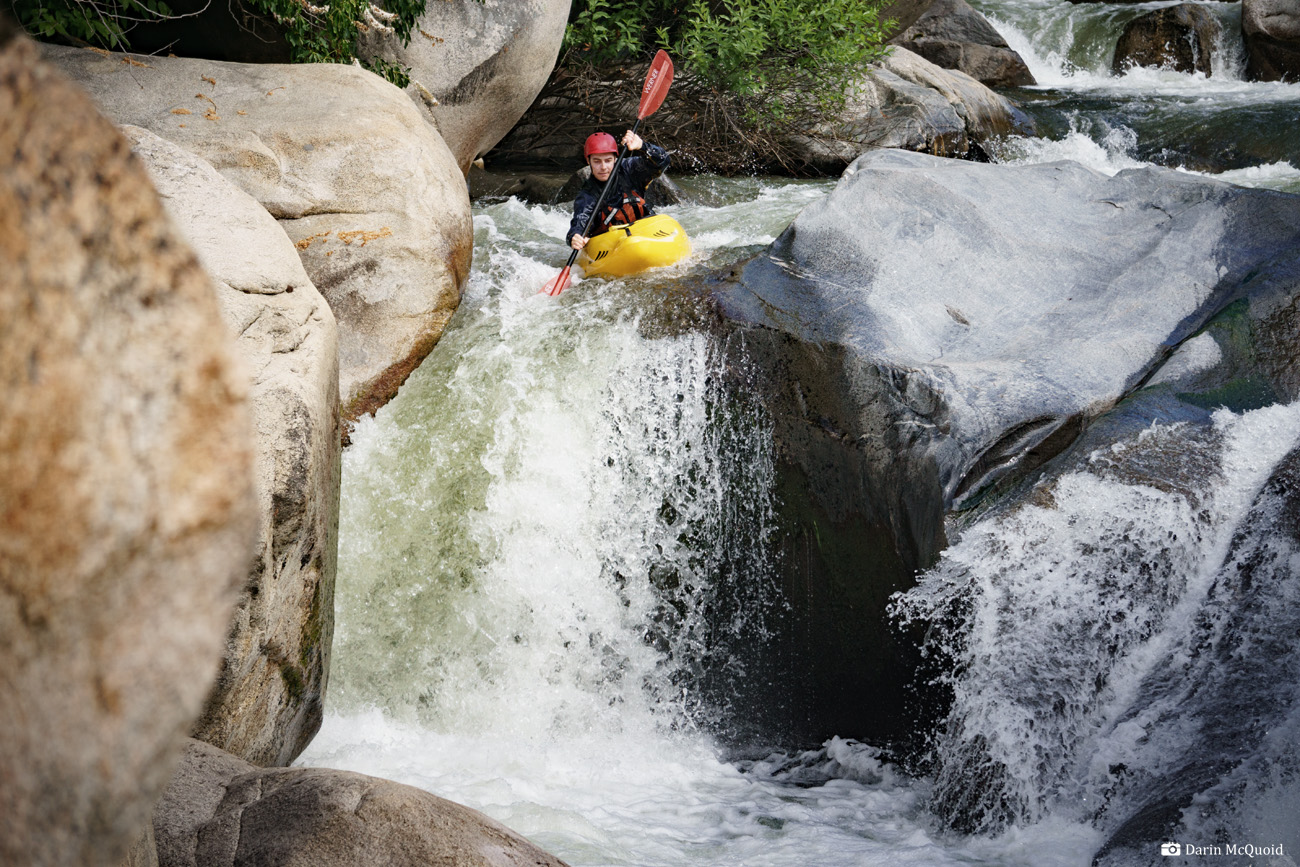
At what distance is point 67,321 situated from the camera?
0.81 meters

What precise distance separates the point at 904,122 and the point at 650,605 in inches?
274

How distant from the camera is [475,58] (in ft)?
23.5

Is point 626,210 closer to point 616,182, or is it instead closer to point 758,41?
point 616,182

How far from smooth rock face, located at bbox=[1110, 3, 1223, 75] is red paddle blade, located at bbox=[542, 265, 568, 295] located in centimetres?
1056

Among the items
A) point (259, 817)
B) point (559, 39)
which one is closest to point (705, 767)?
point (259, 817)

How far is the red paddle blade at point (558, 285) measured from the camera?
17.8ft

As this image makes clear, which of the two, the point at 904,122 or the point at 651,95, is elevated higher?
the point at 651,95

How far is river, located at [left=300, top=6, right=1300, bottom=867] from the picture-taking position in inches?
116

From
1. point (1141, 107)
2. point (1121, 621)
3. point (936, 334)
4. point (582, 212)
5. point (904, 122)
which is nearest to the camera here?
point (1121, 621)

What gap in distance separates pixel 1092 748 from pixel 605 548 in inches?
83.6

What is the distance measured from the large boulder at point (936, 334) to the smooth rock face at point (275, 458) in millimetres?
1901

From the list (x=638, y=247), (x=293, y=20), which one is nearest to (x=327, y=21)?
(x=293, y=20)

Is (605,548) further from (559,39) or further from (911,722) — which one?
(559,39)

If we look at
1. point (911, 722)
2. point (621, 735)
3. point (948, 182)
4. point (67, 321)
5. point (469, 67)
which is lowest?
point (621, 735)
